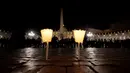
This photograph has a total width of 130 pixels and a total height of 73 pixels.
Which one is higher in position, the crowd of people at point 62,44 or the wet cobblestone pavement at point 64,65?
the crowd of people at point 62,44

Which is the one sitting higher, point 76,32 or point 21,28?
point 21,28

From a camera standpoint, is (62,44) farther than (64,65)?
Yes

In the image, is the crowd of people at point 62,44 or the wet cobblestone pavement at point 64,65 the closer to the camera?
the wet cobblestone pavement at point 64,65

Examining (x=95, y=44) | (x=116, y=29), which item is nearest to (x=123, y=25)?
(x=116, y=29)

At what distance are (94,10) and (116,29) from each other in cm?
467

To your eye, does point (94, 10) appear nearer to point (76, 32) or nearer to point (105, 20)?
point (105, 20)

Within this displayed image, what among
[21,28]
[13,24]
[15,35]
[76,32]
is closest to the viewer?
[76,32]

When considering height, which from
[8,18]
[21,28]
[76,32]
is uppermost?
[8,18]

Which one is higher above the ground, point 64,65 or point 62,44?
point 62,44

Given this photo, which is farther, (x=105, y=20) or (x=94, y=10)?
(x=105, y=20)

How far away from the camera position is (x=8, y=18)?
16281 millimetres

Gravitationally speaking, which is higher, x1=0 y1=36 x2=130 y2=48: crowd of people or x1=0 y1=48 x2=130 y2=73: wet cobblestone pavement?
x1=0 y1=36 x2=130 y2=48: crowd of people

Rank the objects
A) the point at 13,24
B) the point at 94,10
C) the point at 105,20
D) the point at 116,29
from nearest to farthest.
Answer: the point at 13,24 → the point at 94,10 → the point at 116,29 → the point at 105,20

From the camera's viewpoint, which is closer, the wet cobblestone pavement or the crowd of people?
the wet cobblestone pavement
